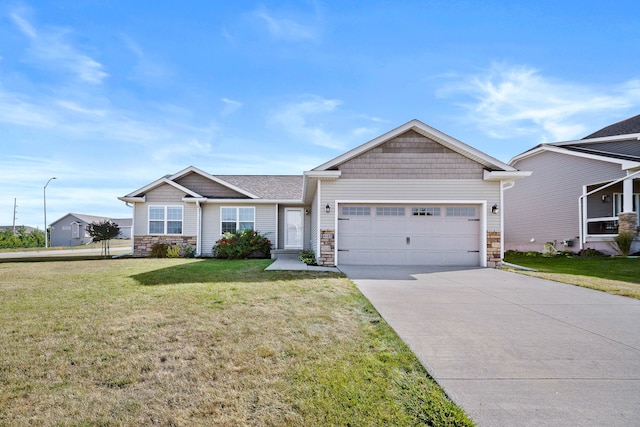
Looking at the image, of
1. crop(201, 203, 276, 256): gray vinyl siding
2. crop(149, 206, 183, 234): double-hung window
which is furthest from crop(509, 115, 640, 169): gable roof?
crop(149, 206, 183, 234): double-hung window

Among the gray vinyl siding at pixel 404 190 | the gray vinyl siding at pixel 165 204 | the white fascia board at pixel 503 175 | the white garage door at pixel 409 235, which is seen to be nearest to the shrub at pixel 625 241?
the white fascia board at pixel 503 175

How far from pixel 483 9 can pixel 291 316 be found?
10.6m

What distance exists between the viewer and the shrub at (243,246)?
15258mm

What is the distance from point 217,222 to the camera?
54.2ft

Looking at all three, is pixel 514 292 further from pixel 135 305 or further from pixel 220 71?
pixel 220 71

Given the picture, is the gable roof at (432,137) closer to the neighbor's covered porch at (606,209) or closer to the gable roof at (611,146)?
the neighbor's covered porch at (606,209)

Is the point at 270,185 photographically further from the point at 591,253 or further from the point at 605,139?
the point at 605,139

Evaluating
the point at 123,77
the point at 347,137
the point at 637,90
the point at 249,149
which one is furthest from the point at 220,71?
the point at 637,90

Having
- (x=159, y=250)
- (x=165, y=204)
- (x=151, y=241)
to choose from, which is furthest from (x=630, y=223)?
(x=151, y=241)

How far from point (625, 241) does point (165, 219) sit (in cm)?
2062

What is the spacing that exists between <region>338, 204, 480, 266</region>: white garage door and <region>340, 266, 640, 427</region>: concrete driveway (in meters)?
4.08

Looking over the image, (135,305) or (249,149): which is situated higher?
(249,149)

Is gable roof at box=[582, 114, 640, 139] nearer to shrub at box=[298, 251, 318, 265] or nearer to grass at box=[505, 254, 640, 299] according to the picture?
grass at box=[505, 254, 640, 299]

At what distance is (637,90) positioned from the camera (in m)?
16.7
